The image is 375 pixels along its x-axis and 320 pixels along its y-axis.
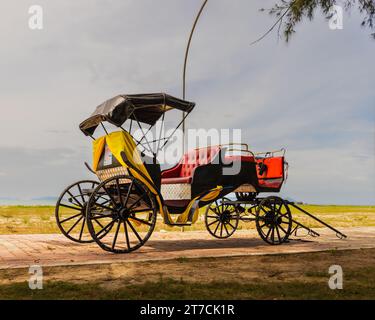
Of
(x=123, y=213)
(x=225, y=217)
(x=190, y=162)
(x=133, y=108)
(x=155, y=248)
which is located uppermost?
(x=133, y=108)

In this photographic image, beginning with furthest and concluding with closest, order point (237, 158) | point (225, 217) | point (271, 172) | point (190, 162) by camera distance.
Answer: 1. point (225, 217)
2. point (190, 162)
3. point (271, 172)
4. point (237, 158)

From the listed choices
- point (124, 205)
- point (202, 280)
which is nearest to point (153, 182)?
point (124, 205)

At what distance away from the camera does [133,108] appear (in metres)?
7.96

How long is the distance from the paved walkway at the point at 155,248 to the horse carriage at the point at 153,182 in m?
0.33

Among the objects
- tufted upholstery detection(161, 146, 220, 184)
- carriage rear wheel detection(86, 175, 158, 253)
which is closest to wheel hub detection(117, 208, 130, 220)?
carriage rear wheel detection(86, 175, 158, 253)

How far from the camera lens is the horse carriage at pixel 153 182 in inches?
305

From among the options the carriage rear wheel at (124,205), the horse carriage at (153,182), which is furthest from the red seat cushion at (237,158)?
the carriage rear wheel at (124,205)

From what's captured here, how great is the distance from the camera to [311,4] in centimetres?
1116

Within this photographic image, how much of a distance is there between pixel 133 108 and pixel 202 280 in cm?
359

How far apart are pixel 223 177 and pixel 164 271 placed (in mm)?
3481

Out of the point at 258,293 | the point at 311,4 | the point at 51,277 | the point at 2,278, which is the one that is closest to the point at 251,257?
the point at 258,293

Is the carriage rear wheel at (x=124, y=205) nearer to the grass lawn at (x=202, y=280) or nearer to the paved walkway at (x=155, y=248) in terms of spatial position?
the paved walkway at (x=155, y=248)

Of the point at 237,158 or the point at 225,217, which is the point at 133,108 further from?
the point at 225,217

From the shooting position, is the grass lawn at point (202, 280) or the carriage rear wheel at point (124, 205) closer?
the grass lawn at point (202, 280)
